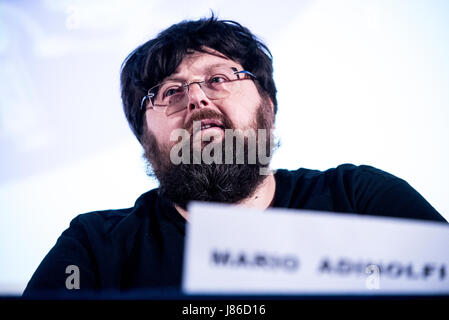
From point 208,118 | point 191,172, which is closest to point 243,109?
point 208,118

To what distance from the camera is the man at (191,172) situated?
0.69m

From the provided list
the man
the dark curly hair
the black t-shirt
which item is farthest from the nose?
the black t-shirt

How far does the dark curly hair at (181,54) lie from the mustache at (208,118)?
0.19m

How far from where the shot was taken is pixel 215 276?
21.4 inches

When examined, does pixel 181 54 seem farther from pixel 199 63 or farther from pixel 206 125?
pixel 206 125

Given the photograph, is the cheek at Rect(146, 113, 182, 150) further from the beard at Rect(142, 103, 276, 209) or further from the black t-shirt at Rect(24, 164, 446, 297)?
the black t-shirt at Rect(24, 164, 446, 297)

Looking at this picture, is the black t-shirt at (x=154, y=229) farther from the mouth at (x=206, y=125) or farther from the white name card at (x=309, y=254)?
the mouth at (x=206, y=125)

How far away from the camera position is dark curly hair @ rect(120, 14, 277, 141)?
944mm

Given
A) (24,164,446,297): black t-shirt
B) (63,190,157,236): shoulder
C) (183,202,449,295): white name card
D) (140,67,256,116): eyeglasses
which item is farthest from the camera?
(140,67,256,116): eyeglasses

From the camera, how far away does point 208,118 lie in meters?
0.83
